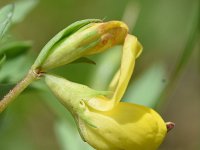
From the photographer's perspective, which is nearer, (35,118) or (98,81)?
(98,81)

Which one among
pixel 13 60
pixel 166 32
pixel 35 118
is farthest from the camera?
pixel 166 32

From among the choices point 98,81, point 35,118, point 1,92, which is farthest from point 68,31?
point 35,118

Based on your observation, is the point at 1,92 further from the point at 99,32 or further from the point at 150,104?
the point at 150,104

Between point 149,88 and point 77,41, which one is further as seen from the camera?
point 149,88

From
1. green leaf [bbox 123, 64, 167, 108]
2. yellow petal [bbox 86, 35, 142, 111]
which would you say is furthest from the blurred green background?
yellow petal [bbox 86, 35, 142, 111]

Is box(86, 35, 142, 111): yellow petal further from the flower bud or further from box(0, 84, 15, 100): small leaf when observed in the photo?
box(0, 84, 15, 100): small leaf

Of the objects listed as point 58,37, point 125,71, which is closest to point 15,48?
point 58,37

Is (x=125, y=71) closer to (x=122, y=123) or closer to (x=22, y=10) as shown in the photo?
(x=122, y=123)
